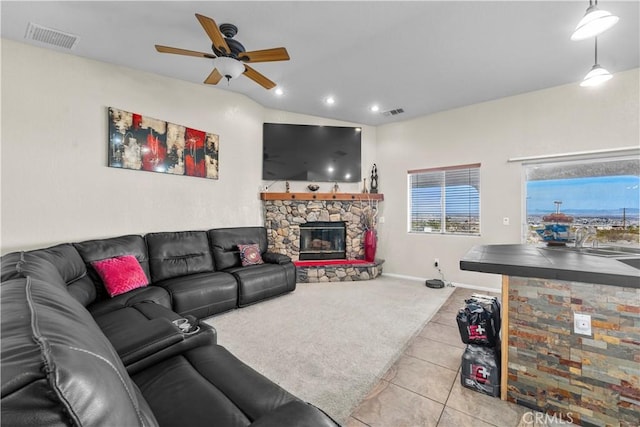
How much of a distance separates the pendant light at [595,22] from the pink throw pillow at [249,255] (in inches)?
154

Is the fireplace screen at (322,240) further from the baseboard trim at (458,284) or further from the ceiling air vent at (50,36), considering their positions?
the ceiling air vent at (50,36)

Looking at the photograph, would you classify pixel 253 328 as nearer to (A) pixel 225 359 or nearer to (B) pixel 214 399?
(A) pixel 225 359

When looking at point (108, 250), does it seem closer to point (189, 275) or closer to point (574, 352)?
point (189, 275)

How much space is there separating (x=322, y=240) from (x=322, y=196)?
2.90ft

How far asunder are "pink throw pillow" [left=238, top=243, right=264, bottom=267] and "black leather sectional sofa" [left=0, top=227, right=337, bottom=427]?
0.45 m

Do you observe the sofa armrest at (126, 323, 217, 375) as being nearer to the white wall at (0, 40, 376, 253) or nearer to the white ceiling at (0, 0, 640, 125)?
the white wall at (0, 40, 376, 253)

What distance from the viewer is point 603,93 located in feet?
11.5

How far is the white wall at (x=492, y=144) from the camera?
11.5ft

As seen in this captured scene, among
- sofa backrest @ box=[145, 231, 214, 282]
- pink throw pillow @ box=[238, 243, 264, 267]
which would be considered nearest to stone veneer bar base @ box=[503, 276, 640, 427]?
pink throw pillow @ box=[238, 243, 264, 267]

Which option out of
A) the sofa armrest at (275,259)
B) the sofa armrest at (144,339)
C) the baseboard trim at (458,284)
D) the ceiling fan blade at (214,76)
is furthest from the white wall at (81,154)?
the baseboard trim at (458,284)

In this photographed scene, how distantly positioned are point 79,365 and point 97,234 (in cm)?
340

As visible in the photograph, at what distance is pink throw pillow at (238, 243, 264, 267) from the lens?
3.87 meters

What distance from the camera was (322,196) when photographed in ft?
16.5

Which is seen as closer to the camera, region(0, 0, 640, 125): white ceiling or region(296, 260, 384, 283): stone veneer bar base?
region(0, 0, 640, 125): white ceiling
